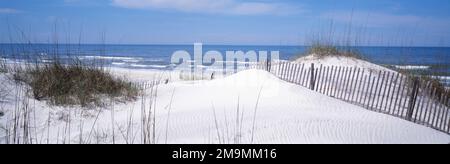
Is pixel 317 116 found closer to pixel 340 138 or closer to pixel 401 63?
pixel 340 138

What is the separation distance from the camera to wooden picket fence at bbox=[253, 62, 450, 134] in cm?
930

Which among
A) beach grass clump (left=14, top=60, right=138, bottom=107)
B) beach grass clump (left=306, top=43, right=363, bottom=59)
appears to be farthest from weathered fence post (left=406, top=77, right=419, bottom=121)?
beach grass clump (left=14, top=60, right=138, bottom=107)

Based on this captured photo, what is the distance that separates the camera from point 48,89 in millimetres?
8398

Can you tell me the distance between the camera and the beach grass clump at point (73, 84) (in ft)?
27.4

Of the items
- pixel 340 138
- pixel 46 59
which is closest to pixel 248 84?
pixel 340 138

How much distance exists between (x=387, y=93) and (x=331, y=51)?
5.21m

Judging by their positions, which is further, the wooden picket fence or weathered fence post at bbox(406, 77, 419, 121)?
the wooden picket fence

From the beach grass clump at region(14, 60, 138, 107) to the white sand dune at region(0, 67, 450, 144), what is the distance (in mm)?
365

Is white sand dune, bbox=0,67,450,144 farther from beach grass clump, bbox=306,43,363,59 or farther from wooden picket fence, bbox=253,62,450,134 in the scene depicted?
beach grass clump, bbox=306,43,363,59

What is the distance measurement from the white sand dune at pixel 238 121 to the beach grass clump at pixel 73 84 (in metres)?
0.37

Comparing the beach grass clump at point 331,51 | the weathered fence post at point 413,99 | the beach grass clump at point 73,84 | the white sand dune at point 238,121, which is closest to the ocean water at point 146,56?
the beach grass clump at point 73,84
